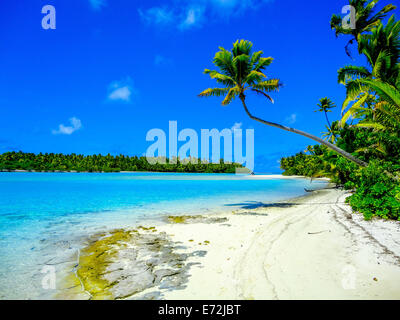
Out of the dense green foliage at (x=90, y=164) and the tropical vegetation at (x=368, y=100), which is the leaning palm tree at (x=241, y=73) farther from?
the dense green foliage at (x=90, y=164)

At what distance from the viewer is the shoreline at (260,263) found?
124 inches

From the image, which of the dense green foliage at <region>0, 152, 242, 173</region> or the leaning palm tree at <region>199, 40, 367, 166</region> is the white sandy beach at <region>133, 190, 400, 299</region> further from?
the dense green foliage at <region>0, 152, 242, 173</region>

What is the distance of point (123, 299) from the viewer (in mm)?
3150

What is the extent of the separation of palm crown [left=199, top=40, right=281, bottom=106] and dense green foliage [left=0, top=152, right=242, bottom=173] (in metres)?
105

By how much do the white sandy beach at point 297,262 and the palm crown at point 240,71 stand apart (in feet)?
24.7

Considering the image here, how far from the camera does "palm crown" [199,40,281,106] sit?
452 inches

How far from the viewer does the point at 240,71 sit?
38.3 ft

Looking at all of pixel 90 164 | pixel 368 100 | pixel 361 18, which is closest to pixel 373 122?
pixel 368 100

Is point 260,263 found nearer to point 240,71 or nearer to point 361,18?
point 240,71

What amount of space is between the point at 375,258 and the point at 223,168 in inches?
4911

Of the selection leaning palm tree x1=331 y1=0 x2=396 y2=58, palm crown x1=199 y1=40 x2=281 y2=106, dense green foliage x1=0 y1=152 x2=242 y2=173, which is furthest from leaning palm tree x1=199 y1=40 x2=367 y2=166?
dense green foliage x1=0 y1=152 x2=242 y2=173
